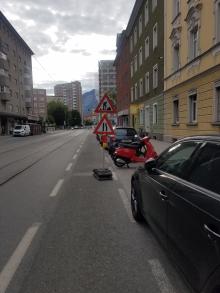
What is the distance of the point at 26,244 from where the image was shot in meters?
4.40

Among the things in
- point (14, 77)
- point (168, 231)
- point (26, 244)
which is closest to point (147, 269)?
point (168, 231)

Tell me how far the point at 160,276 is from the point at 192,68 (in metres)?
16.9

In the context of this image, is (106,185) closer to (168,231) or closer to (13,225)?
(13,225)

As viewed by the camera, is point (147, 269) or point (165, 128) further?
point (165, 128)

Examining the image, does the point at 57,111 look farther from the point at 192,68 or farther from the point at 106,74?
the point at 192,68

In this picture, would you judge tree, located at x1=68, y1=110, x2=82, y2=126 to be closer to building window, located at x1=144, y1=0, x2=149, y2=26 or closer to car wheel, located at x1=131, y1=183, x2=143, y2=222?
building window, located at x1=144, y1=0, x2=149, y2=26

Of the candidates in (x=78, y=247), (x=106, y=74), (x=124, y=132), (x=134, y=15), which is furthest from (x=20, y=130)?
(x=78, y=247)

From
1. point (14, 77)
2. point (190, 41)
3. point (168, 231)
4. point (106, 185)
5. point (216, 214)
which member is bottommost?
point (106, 185)

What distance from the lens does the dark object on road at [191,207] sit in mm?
2316

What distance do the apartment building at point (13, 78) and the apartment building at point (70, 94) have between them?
51.6m

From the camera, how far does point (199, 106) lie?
57.8 feet

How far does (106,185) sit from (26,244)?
176 inches

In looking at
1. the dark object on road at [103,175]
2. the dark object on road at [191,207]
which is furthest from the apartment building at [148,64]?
the dark object on road at [191,207]

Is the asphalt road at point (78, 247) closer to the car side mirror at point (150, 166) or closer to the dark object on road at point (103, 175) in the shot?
the car side mirror at point (150, 166)
